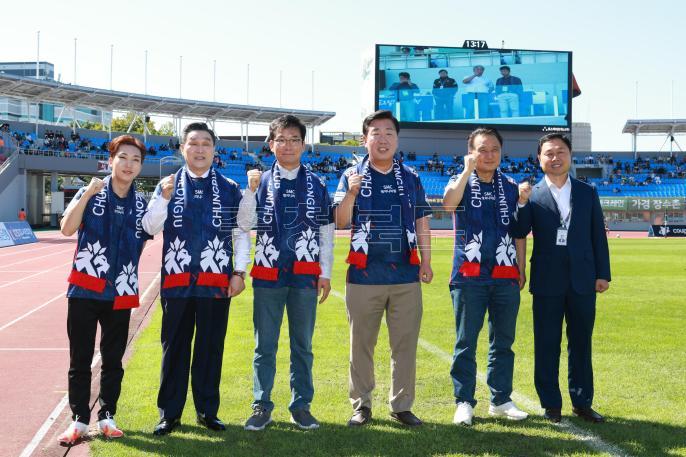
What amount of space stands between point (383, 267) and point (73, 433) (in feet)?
7.90

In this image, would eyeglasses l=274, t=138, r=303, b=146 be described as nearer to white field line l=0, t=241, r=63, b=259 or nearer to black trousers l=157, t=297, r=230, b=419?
black trousers l=157, t=297, r=230, b=419

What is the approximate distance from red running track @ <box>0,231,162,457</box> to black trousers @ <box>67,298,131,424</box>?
330 millimetres

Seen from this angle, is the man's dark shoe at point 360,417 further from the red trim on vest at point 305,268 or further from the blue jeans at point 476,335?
the red trim on vest at point 305,268

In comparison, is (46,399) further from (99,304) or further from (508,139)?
(508,139)

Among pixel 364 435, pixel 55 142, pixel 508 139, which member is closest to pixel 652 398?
pixel 364 435

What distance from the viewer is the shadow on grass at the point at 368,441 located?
14.4 feet

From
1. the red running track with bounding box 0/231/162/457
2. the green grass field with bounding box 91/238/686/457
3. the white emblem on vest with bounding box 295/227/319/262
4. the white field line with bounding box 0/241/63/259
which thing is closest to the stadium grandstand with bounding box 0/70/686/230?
the white field line with bounding box 0/241/63/259

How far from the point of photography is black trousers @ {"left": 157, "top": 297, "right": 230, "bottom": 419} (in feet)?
15.7

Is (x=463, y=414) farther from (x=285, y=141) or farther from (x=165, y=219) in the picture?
(x=165, y=219)

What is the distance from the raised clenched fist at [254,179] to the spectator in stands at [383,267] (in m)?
0.60

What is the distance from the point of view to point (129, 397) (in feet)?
18.9

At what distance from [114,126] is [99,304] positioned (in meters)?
98.9

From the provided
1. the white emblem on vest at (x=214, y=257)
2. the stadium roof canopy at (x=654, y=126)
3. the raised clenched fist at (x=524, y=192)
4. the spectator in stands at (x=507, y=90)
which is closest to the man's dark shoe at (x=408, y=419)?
the white emblem on vest at (x=214, y=257)

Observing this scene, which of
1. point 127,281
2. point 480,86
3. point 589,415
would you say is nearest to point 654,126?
point 480,86
